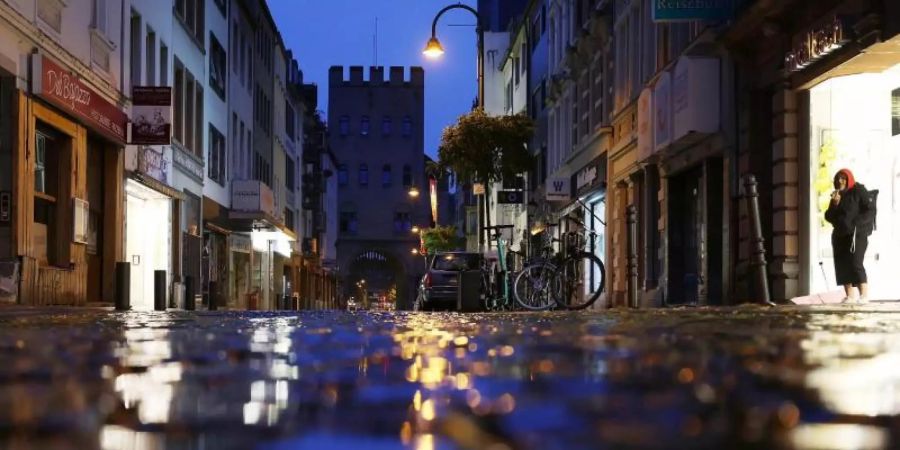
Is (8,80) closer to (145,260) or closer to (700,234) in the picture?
(145,260)

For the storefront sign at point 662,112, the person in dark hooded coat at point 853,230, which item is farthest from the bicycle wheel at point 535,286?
the storefront sign at point 662,112

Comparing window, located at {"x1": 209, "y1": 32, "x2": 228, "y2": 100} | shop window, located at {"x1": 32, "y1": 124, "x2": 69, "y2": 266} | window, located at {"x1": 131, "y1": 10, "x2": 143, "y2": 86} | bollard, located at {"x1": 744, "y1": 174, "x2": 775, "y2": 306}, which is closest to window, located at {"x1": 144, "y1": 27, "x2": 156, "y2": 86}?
window, located at {"x1": 131, "y1": 10, "x2": 143, "y2": 86}

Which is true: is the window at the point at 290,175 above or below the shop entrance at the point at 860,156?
above

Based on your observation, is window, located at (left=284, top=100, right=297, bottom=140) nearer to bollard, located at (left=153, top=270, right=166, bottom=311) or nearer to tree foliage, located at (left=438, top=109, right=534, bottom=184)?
tree foliage, located at (left=438, top=109, right=534, bottom=184)

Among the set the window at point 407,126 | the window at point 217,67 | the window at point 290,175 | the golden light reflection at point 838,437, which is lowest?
the golden light reflection at point 838,437

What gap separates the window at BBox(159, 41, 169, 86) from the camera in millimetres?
21844

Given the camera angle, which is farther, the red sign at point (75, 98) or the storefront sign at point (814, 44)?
the red sign at point (75, 98)

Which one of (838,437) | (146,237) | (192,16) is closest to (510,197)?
(192,16)

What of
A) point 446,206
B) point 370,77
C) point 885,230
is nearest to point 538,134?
point 885,230

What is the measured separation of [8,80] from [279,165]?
31315 millimetres

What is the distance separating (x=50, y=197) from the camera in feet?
48.7

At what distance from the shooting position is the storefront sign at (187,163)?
22797mm

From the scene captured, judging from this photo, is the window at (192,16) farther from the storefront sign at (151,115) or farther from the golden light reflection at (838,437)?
the golden light reflection at (838,437)

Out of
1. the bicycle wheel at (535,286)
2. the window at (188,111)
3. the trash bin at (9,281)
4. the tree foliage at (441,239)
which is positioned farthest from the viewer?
the tree foliage at (441,239)
